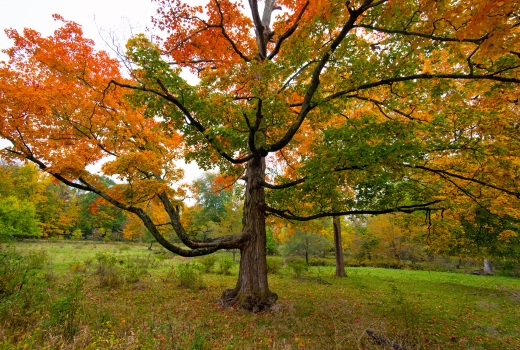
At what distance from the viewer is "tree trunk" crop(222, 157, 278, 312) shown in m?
6.96

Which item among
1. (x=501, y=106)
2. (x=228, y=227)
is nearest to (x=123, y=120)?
(x=501, y=106)

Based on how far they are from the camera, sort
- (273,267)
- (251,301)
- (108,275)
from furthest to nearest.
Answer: (273,267), (108,275), (251,301)

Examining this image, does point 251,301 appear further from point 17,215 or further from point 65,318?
point 17,215

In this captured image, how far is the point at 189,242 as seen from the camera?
6812mm

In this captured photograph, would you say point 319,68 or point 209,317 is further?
point 209,317

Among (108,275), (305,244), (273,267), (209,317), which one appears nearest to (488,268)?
(305,244)

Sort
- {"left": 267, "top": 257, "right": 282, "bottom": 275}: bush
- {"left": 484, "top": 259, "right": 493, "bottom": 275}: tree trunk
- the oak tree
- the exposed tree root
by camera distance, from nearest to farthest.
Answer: the oak tree
the exposed tree root
{"left": 267, "top": 257, "right": 282, "bottom": 275}: bush
{"left": 484, "top": 259, "right": 493, "bottom": 275}: tree trunk

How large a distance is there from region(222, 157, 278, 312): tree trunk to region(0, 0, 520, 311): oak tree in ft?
0.14

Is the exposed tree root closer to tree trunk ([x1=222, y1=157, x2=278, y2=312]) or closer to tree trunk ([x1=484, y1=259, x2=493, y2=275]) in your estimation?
tree trunk ([x1=222, y1=157, x2=278, y2=312])

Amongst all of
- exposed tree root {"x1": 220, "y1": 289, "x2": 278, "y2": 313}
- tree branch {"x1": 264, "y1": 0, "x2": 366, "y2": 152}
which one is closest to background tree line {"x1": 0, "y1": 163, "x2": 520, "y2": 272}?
exposed tree root {"x1": 220, "y1": 289, "x2": 278, "y2": 313}

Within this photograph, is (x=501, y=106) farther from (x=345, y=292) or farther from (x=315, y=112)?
(x=345, y=292)

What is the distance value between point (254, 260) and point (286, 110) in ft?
14.4

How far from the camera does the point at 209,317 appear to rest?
625 centimetres

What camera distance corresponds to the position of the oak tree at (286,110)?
4.63 meters
